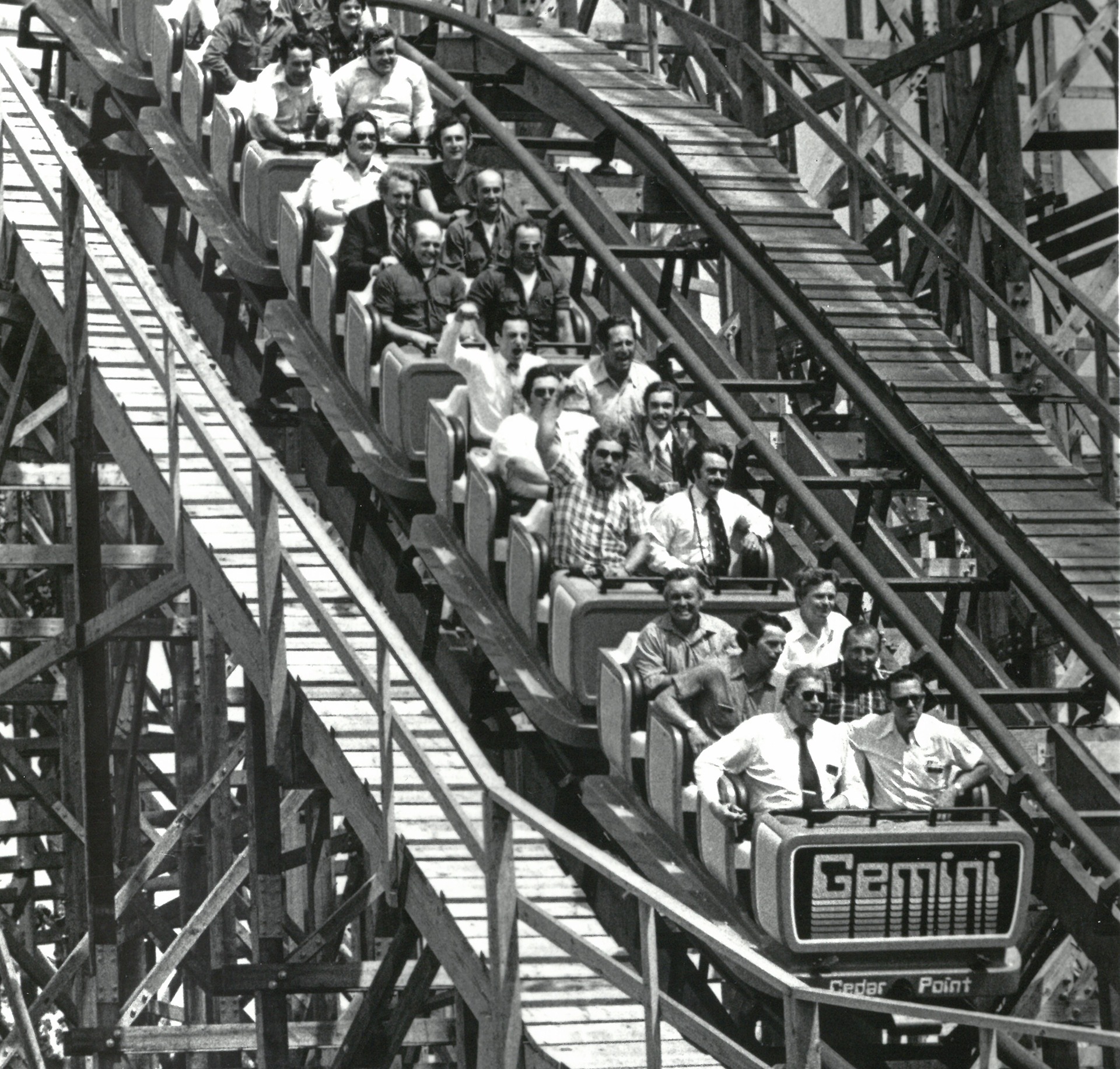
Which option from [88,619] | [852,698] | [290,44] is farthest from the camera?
[290,44]

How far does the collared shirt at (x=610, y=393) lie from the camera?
11734mm

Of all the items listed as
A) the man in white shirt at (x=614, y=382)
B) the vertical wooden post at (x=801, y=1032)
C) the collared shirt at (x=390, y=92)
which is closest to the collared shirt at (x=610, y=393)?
the man in white shirt at (x=614, y=382)

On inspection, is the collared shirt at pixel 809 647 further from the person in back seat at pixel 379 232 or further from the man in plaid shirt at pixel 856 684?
the person in back seat at pixel 379 232

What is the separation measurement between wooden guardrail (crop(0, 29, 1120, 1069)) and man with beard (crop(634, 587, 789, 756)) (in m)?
0.74

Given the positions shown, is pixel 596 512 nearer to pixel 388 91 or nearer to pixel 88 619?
pixel 88 619

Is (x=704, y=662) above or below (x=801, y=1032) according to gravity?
above

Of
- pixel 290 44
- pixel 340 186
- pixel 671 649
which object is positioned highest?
pixel 290 44

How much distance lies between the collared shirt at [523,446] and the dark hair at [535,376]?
16 cm

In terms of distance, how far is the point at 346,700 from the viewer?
420 inches

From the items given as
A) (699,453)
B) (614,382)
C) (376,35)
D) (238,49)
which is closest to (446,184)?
(376,35)

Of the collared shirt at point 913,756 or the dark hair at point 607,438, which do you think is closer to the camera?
the collared shirt at point 913,756

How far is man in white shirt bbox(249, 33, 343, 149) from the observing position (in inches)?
542

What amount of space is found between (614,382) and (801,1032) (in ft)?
16.7

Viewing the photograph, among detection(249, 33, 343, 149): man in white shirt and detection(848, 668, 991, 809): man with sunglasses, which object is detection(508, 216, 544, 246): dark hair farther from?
detection(848, 668, 991, 809): man with sunglasses
